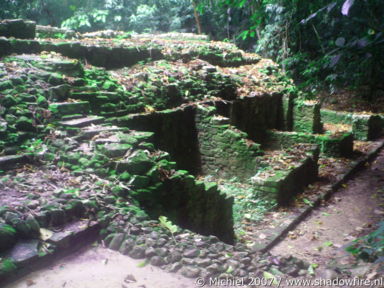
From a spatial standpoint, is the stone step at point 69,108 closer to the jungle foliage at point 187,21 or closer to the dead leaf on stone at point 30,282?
the dead leaf on stone at point 30,282

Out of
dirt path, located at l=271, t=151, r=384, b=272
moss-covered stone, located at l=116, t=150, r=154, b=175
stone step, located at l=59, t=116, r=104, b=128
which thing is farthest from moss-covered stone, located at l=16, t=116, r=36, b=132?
dirt path, located at l=271, t=151, r=384, b=272

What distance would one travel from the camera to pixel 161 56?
969 cm

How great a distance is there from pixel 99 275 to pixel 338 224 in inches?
186

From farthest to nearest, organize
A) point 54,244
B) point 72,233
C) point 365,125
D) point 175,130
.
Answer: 1. point 365,125
2. point 175,130
3. point 72,233
4. point 54,244

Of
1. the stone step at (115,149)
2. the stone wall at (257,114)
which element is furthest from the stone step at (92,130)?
the stone wall at (257,114)

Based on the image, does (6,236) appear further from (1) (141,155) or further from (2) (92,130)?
(2) (92,130)

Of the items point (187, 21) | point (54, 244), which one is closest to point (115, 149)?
point (54, 244)

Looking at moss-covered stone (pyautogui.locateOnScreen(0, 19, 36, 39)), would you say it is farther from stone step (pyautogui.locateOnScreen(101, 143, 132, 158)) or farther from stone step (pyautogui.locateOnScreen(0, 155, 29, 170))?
stone step (pyautogui.locateOnScreen(101, 143, 132, 158))

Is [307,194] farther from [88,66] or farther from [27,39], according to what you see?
[27,39]

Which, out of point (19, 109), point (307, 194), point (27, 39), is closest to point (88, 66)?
point (27, 39)

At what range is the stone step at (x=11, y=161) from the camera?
3.74 m

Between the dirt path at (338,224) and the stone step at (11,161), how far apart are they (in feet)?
12.1

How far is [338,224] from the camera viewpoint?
5984mm

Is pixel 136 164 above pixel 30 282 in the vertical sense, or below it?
above
